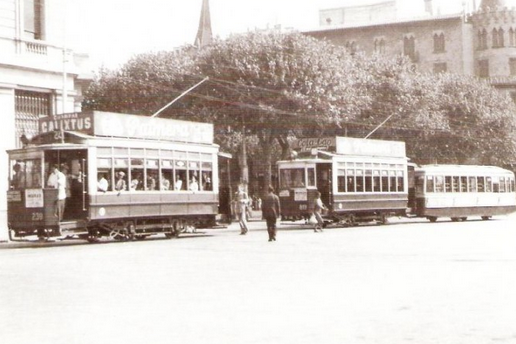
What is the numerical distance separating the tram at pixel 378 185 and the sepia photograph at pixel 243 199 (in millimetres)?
93

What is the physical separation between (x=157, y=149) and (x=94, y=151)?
9.19 ft

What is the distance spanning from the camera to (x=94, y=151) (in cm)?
2478

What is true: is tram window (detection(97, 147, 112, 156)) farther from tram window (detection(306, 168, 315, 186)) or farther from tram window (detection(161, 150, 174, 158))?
tram window (detection(306, 168, 315, 186))

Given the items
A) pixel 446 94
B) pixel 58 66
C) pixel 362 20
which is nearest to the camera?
pixel 58 66

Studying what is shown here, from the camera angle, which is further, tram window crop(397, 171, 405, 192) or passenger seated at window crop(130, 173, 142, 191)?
tram window crop(397, 171, 405, 192)

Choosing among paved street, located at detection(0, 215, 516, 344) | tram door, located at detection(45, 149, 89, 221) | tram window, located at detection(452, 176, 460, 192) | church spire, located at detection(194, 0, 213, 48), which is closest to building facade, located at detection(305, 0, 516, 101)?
church spire, located at detection(194, 0, 213, 48)

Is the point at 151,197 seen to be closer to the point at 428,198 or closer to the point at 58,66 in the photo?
the point at 58,66

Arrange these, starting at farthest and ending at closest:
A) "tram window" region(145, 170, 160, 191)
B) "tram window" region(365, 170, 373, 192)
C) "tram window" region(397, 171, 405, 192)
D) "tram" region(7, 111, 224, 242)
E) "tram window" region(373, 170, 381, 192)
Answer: "tram window" region(397, 171, 405, 192)
"tram window" region(373, 170, 381, 192)
"tram window" region(365, 170, 373, 192)
"tram window" region(145, 170, 160, 191)
"tram" region(7, 111, 224, 242)

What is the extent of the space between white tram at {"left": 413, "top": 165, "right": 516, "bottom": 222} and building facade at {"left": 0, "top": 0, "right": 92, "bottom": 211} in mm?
17086

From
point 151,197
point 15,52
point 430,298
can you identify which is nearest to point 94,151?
point 151,197

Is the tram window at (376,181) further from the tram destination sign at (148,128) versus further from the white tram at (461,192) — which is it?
the tram destination sign at (148,128)

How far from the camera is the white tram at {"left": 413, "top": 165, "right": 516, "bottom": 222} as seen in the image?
41.3 meters

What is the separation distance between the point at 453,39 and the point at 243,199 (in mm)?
56324

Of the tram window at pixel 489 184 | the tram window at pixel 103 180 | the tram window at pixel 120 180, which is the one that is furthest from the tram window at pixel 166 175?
the tram window at pixel 489 184
